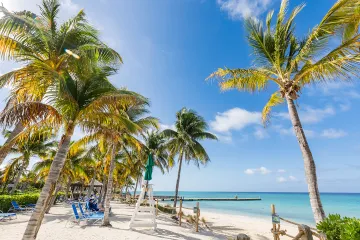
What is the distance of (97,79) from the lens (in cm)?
665

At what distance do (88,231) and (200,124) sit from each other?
13.6 metres

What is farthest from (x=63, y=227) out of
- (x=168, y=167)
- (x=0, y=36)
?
(x=168, y=167)

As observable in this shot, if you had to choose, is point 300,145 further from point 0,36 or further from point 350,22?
point 0,36

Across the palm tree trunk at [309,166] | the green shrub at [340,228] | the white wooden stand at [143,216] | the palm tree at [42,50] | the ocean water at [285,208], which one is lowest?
the ocean water at [285,208]

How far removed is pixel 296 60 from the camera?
20.5 ft

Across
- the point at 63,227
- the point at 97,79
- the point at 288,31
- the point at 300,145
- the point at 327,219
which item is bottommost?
the point at 63,227

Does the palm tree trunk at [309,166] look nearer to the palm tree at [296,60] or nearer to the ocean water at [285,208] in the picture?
the palm tree at [296,60]

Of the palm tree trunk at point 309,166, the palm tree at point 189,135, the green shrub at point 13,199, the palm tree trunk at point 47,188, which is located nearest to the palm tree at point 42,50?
the palm tree trunk at point 47,188

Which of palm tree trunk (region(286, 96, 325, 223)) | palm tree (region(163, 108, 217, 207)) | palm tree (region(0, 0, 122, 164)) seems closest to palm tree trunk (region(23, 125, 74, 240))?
palm tree (region(0, 0, 122, 164))

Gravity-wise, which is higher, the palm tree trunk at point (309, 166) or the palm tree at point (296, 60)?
the palm tree at point (296, 60)

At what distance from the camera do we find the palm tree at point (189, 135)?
20.1m

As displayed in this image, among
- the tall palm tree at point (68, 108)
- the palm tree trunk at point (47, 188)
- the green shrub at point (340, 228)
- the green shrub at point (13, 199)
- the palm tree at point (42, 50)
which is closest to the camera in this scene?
the green shrub at point (340, 228)

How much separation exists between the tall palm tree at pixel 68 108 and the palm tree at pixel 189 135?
537 inches

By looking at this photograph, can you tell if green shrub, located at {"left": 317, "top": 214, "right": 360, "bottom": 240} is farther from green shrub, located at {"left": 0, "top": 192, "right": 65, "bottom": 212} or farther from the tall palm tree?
green shrub, located at {"left": 0, "top": 192, "right": 65, "bottom": 212}
